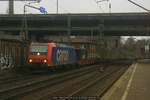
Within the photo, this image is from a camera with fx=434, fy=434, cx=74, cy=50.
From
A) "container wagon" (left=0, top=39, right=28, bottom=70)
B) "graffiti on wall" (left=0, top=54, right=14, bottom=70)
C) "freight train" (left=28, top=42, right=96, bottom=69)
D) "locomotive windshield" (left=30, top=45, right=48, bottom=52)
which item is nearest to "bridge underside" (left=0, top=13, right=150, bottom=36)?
"container wagon" (left=0, top=39, right=28, bottom=70)

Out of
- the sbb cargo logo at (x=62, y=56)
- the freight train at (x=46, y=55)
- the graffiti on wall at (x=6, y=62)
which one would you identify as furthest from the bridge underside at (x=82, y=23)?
the graffiti on wall at (x=6, y=62)

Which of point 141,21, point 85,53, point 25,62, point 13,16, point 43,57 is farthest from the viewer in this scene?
point 13,16

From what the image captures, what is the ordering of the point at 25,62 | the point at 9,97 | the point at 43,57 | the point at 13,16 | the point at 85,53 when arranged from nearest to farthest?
the point at 9,97 < the point at 43,57 < the point at 25,62 < the point at 85,53 < the point at 13,16

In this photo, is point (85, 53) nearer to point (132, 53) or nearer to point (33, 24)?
point (33, 24)

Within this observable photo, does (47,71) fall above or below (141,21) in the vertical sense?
below

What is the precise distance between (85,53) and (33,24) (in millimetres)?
41517

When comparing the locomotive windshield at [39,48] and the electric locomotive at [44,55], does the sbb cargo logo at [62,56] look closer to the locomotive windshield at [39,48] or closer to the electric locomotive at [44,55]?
the electric locomotive at [44,55]

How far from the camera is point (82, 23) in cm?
9662

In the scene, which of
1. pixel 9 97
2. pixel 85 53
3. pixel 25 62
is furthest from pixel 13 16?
pixel 9 97

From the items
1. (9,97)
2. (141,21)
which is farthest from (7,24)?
(9,97)

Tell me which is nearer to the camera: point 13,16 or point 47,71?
point 47,71

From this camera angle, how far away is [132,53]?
14475 cm

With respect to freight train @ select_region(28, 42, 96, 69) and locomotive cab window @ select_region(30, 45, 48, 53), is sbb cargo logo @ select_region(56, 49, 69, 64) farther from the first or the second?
locomotive cab window @ select_region(30, 45, 48, 53)

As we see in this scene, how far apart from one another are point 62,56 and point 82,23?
177 ft
